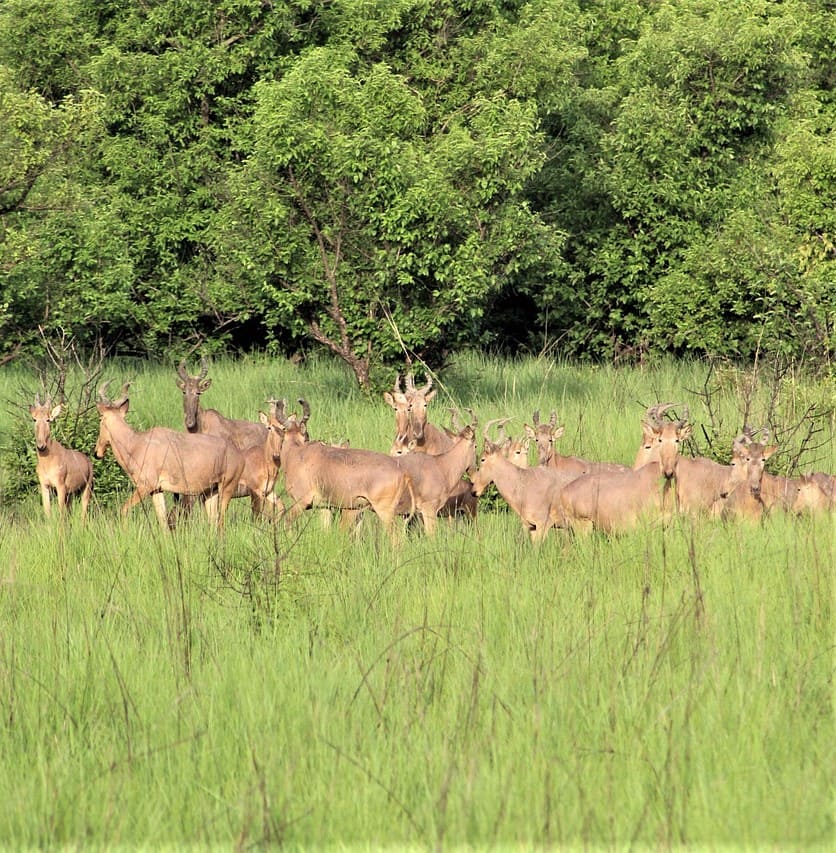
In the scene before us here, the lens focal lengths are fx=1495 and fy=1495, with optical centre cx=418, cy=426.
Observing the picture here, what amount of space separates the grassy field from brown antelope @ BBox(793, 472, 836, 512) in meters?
0.59

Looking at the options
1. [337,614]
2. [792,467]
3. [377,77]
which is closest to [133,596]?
[337,614]

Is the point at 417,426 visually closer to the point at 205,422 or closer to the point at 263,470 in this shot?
the point at 263,470

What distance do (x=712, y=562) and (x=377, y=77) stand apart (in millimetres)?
10782

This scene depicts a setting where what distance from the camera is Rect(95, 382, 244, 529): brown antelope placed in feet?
38.6

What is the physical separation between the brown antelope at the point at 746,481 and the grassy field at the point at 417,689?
0.36 m

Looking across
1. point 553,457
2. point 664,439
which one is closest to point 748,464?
point 664,439

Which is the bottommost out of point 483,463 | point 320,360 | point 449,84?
point 320,360

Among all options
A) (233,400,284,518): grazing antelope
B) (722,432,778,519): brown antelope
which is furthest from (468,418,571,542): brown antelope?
(233,400,284,518): grazing antelope

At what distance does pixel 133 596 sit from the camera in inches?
335

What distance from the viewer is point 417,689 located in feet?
21.2

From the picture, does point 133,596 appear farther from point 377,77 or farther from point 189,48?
point 189,48

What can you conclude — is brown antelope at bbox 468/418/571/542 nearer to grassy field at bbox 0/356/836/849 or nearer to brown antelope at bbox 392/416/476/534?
brown antelope at bbox 392/416/476/534

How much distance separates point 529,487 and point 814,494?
2108mm

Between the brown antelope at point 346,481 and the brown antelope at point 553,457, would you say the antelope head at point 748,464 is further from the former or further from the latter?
the brown antelope at point 346,481
